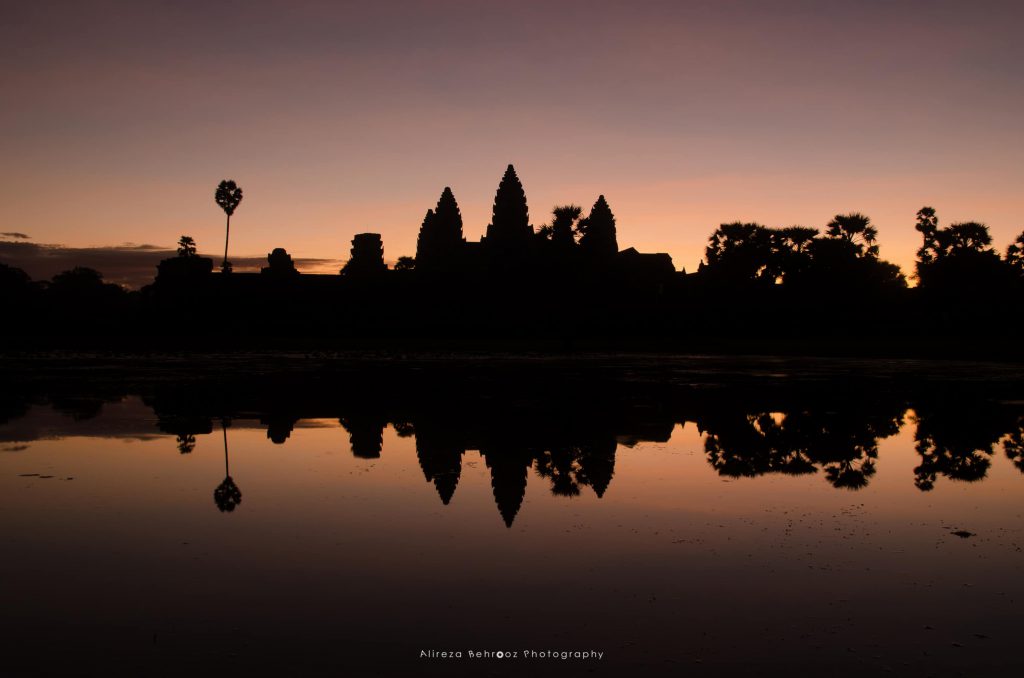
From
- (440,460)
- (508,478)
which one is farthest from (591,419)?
(508,478)

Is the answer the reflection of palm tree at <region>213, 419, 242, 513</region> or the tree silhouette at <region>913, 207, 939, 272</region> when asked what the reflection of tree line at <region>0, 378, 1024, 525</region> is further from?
the tree silhouette at <region>913, 207, 939, 272</region>

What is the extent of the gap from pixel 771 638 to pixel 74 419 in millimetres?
15938

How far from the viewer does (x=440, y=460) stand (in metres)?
12.9

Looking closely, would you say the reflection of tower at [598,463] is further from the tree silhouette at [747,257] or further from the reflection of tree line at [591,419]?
the tree silhouette at [747,257]

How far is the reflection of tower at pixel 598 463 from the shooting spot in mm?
11296

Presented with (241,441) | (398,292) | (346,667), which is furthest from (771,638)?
(398,292)

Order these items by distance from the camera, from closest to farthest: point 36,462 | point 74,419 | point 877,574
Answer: point 877,574, point 36,462, point 74,419

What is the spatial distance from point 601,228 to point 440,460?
276 feet

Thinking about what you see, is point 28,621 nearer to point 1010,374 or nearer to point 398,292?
point 1010,374

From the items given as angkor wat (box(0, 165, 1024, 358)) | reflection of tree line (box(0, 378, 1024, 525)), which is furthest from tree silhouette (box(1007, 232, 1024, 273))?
reflection of tree line (box(0, 378, 1024, 525))

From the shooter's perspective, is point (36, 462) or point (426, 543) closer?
point (426, 543)

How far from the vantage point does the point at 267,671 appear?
5.25 m

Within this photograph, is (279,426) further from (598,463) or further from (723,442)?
(723,442)

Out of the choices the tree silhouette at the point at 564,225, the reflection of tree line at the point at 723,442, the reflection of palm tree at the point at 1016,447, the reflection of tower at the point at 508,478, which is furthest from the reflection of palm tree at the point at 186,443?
the tree silhouette at the point at 564,225
